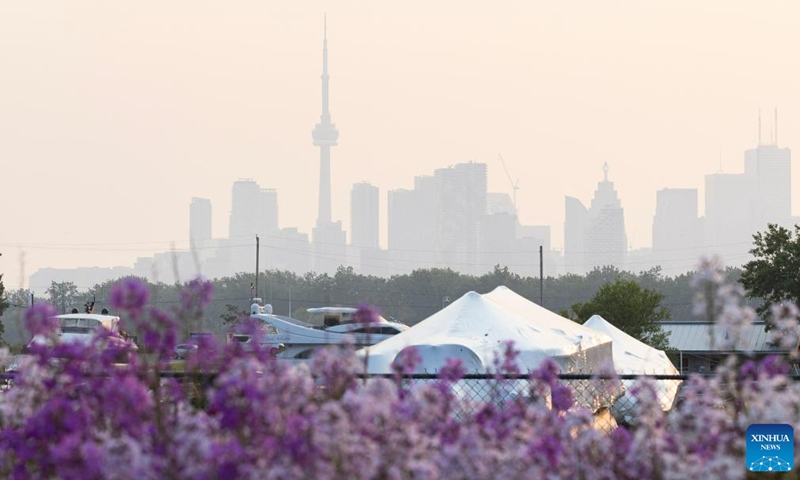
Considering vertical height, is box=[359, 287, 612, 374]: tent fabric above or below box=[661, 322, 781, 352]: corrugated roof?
above

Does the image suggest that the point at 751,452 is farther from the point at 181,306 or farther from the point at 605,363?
the point at 181,306

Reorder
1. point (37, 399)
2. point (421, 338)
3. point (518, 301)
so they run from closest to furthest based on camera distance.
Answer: point (37, 399) → point (421, 338) → point (518, 301)

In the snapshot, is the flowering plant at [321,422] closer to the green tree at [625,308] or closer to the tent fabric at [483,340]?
the tent fabric at [483,340]

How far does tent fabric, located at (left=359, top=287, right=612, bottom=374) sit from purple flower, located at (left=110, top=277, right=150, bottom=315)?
13949 millimetres

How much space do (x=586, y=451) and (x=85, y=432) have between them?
1946 mm

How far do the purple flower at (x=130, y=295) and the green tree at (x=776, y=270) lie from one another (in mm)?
36571

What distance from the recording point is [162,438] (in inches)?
185

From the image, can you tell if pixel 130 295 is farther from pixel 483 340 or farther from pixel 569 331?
pixel 569 331

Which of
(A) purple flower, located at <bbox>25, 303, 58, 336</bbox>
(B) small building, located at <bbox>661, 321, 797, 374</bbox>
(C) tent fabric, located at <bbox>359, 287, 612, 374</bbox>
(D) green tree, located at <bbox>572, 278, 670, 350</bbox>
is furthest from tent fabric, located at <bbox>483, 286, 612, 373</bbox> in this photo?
(B) small building, located at <bbox>661, 321, 797, 374</bbox>

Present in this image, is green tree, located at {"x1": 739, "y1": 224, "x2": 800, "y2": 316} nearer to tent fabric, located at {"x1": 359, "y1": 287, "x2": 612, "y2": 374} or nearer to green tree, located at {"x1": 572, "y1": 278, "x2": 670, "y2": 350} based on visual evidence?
green tree, located at {"x1": 572, "y1": 278, "x2": 670, "y2": 350}

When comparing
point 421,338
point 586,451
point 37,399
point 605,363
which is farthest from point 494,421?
point 421,338

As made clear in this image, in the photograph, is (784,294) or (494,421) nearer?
(494,421)

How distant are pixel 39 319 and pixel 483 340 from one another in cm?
1603

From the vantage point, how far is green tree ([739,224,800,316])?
39781mm
